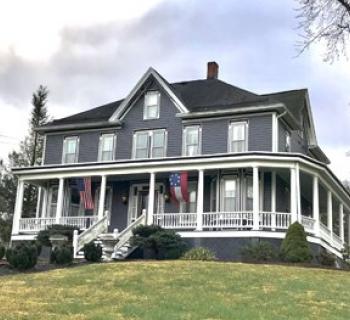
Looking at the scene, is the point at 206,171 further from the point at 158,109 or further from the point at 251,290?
the point at 251,290

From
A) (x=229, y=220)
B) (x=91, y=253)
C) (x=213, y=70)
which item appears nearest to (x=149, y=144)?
(x=229, y=220)

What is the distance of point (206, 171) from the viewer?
81.8 feet

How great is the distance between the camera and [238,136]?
1008 inches

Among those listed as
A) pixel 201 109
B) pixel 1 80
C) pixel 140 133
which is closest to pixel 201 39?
pixel 201 109

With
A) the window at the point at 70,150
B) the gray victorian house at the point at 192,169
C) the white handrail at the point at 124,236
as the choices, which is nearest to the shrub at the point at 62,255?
the gray victorian house at the point at 192,169

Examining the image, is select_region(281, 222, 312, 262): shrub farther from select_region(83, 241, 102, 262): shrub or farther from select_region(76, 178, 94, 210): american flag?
select_region(76, 178, 94, 210): american flag

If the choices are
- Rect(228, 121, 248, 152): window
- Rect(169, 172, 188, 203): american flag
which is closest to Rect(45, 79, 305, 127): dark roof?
Rect(228, 121, 248, 152): window

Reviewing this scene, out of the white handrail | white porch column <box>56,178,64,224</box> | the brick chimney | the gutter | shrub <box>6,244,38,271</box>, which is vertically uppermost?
the brick chimney

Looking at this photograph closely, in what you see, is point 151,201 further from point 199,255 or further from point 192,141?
point 199,255

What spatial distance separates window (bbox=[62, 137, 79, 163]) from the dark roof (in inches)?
35.1

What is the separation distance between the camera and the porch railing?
2580 centimetres

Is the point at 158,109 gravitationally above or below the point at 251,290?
above

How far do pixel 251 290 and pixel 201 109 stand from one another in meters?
14.4

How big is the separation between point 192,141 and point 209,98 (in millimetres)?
2609
